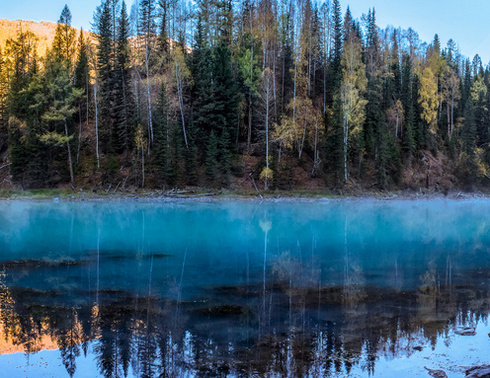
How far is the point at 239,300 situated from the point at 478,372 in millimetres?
5692

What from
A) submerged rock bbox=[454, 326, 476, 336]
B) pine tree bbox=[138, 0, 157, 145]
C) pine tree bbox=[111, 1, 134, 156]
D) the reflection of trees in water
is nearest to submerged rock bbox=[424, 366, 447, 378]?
the reflection of trees in water

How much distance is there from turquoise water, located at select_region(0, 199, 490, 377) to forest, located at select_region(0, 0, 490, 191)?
787 inches

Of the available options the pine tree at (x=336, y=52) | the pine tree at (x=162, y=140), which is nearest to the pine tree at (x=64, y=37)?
the pine tree at (x=162, y=140)

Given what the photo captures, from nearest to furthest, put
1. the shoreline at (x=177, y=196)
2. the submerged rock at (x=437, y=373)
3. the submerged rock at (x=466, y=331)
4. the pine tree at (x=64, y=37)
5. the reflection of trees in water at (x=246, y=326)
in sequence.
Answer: the submerged rock at (x=437, y=373) → the reflection of trees in water at (x=246, y=326) → the submerged rock at (x=466, y=331) → the shoreline at (x=177, y=196) → the pine tree at (x=64, y=37)

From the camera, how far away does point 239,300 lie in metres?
10.7

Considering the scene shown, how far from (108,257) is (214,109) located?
103 ft

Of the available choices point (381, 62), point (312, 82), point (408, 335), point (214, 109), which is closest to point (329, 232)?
point (408, 335)

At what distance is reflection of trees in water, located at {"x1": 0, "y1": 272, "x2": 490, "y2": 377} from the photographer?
7.10 metres

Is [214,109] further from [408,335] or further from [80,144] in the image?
[408,335]

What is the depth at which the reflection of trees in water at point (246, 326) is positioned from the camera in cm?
710

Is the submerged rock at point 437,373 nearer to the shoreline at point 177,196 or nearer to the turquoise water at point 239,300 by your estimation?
the turquoise water at point 239,300

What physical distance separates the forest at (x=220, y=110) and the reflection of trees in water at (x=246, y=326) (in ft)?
100

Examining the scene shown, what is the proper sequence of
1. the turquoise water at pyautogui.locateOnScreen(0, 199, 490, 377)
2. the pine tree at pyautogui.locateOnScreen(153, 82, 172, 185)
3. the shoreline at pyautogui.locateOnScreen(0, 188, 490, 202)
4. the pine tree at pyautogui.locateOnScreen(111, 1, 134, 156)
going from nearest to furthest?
1. the turquoise water at pyautogui.locateOnScreen(0, 199, 490, 377)
2. the shoreline at pyautogui.locateOnScreen(0, 188, 490, 202)
3. the pine tree at pyautogui.locateOnScreen(153, 82, 172, 185)
4. the pine tree at pyautogui.locateOnScreen(111, 1, 134, 156)

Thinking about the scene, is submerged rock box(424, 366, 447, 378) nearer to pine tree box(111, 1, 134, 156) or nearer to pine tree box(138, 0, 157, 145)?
pine tree box(111, 1, 134, 156)
